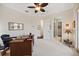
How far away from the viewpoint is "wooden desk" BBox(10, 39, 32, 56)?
3.00 metres

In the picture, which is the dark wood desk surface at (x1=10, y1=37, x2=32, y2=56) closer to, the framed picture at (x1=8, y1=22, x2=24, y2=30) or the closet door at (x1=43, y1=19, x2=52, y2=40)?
the framed picture at (x1=8, y1=22, x2=24, y2=30)

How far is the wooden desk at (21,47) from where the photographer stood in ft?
9.85

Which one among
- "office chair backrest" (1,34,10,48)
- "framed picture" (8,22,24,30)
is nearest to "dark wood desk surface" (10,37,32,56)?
"office chair backrest" (1,34,10,48)

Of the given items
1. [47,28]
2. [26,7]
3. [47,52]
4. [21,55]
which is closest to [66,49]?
[47,52]

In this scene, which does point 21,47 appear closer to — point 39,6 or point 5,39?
point 5,39

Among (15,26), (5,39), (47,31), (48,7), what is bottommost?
(5,39)

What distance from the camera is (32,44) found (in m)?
3.12

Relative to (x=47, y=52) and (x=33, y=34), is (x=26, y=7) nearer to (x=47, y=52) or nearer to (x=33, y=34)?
(x=33, y=34)

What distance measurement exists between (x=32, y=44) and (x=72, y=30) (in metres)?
0.94

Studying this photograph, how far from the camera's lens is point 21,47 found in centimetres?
303

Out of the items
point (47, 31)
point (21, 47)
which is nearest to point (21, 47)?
point (21, 47)

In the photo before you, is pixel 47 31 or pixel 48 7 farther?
pixel 47 31

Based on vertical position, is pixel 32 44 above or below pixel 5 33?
below

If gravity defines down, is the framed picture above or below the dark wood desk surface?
above
